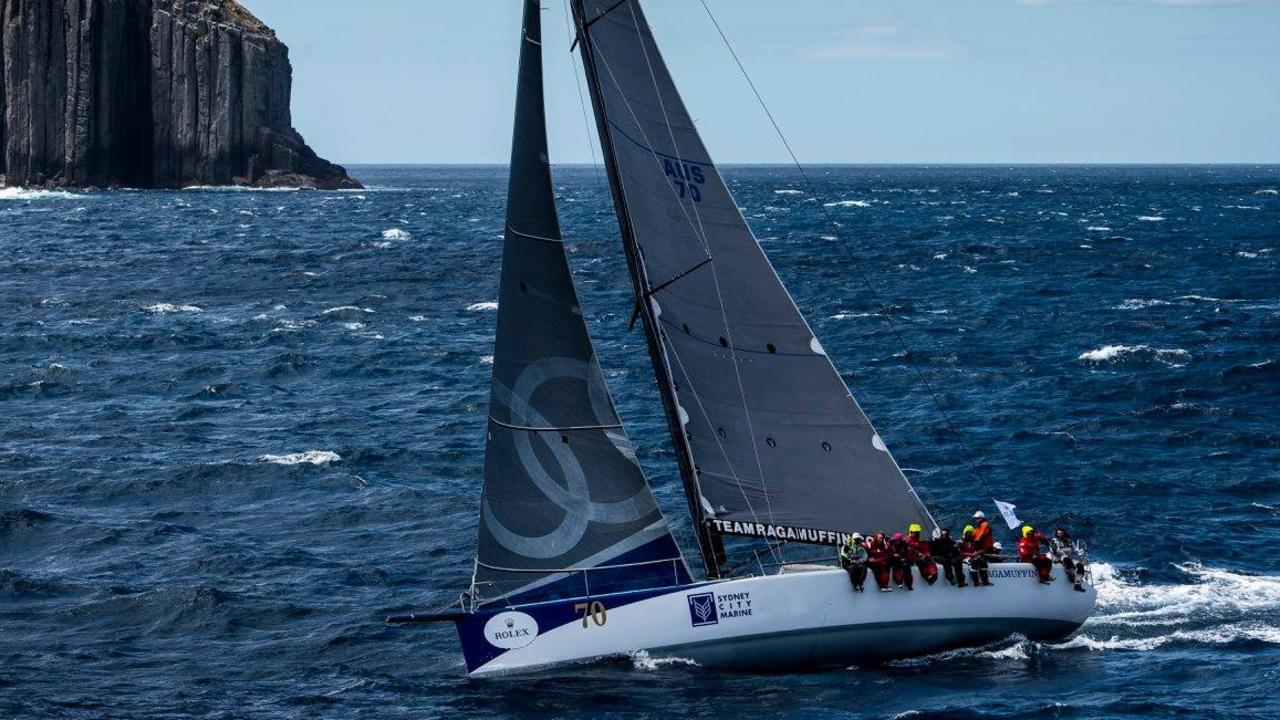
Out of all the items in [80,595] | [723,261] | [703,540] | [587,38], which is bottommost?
[80,595]

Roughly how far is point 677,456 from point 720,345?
201 centimetres

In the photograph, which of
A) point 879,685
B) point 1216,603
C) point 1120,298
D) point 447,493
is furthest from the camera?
point 1120,298

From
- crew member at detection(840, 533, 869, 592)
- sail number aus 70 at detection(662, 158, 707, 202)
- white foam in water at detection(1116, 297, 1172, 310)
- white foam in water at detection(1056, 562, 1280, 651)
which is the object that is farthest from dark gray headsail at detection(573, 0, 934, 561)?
white foam in water at detection(1116, 297, 1172, 310)

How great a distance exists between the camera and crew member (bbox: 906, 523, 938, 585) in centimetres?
2595

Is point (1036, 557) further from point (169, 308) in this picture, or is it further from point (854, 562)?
point (169, 308)

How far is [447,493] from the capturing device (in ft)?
130

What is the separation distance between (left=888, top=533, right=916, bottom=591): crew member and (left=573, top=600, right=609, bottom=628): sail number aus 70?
482 cm

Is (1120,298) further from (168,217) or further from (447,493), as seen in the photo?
(168,217)

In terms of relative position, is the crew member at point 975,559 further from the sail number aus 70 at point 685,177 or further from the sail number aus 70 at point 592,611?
the sail number aus 70 at point 685,177

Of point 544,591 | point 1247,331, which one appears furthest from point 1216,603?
point 1247,331

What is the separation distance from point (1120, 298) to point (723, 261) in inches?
2044

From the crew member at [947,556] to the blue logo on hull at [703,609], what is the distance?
3804mm

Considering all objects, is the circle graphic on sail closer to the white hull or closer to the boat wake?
the white hull

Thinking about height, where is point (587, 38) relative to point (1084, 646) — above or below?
above
